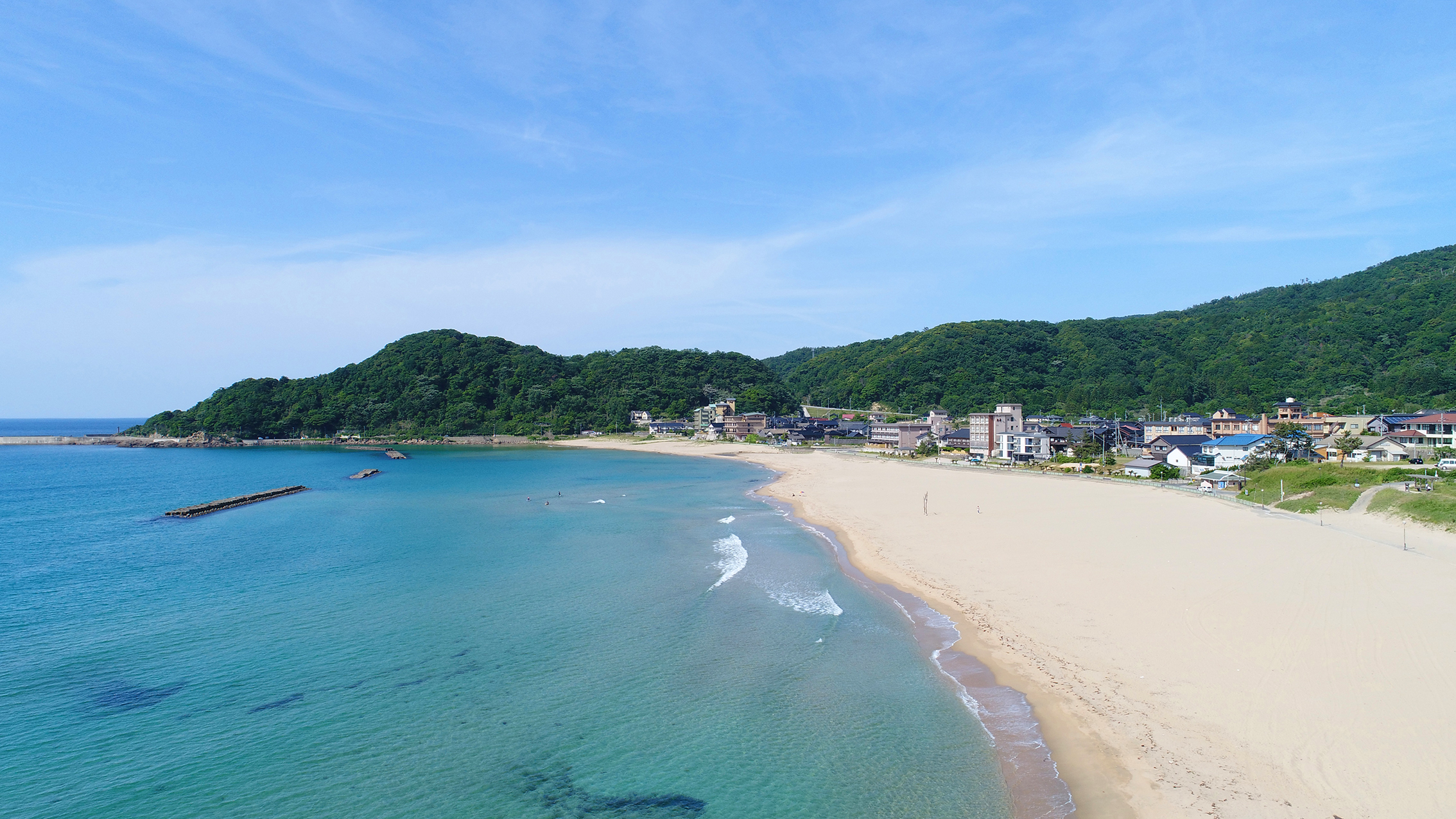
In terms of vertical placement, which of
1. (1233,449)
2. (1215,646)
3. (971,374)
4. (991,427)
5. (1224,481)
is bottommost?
(1215,646)

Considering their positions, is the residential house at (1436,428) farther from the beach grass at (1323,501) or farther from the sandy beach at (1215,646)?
the sandy beach at (1215,646)

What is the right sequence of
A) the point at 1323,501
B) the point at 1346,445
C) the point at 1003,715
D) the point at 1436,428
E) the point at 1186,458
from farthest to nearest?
the point at 1186,458 < the point at 1436,428 < the point at 1346,445 < the point at 1323,501 < the point at 1003,715

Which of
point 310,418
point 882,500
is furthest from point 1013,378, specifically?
point 310,418

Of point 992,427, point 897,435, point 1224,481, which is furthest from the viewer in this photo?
point 897,435

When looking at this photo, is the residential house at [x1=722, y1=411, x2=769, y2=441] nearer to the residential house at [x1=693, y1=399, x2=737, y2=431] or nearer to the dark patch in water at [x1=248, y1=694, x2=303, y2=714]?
the residential house at [x1=693, y1=399, x2=737, y2=431]

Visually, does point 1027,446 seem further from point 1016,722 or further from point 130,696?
point 130,696

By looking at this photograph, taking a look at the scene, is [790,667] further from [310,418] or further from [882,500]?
[310,418]

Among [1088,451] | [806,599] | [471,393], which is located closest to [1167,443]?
[1088,451]
